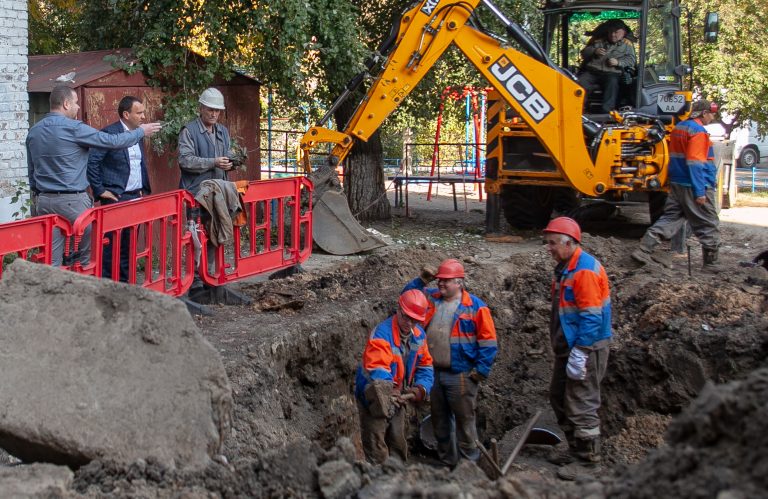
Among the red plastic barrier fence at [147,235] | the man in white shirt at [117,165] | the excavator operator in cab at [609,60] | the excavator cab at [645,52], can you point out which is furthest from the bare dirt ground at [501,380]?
the excavator operator in cab at [609,60]

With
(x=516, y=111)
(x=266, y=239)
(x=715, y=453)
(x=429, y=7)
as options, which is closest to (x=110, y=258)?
(x=266, y=239)

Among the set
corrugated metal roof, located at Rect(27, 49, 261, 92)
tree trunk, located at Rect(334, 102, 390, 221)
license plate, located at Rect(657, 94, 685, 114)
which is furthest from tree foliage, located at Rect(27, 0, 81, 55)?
license plate, located at Rect(657, 94, 685, 114)

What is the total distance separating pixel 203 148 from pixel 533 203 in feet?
21.8

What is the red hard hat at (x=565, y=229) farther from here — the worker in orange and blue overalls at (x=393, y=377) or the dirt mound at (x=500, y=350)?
the dirt mound at (x=500, y=350)

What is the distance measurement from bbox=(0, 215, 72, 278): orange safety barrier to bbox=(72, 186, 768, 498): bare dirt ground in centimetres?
152

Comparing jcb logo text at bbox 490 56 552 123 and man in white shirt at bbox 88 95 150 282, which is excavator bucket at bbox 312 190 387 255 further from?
man in white shirt at bbox 88 95 150 282

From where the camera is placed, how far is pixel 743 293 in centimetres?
927

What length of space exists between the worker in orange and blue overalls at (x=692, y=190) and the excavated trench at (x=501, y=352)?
1036mm

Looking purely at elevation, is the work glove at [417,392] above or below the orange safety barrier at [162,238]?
below

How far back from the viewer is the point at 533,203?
14.4 meters

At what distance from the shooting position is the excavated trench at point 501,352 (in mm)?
7301

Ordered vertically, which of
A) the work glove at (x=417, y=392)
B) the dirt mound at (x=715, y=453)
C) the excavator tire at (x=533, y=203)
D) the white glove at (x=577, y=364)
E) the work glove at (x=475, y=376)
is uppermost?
the excavator tire at (x=533, y=203)

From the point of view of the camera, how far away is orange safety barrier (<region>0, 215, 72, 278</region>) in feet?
20.4

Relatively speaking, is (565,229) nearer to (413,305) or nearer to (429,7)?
(413,305)
